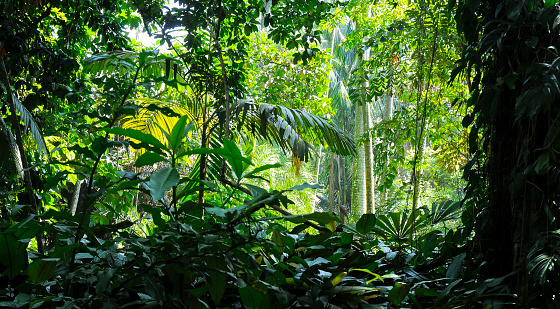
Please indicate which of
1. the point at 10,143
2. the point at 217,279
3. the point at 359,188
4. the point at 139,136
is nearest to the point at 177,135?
the point at 139,136

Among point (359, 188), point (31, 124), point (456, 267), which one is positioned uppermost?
point (31, 124)

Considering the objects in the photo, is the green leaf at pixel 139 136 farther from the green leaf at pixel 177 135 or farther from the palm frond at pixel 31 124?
the palm frond at pixel 31 124

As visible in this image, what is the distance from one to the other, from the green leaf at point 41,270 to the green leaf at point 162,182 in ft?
0.80

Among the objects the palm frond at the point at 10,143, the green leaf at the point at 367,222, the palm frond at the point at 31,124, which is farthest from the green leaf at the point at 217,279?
the palm frond at the point at 31,124

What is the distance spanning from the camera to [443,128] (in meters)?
3.92

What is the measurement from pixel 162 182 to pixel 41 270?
285mm

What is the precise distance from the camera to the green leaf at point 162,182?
63 centimetres

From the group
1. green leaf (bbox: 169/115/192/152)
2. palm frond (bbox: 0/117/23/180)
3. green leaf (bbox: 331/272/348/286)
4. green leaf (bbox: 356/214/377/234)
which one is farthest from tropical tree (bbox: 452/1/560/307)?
palm frond (bbox: 0/117/23/180)

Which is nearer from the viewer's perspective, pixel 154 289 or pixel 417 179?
pixel 154 289

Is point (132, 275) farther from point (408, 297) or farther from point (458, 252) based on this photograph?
point (458, 252)

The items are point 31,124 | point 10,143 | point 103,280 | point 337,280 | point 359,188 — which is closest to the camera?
point 103,280

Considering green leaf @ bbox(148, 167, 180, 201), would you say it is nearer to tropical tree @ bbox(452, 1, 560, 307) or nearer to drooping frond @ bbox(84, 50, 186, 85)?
drooping frond @ bbox(84, 50, 186, 85)

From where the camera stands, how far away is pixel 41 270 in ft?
2.44

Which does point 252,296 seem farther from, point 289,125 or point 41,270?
point 289,125
